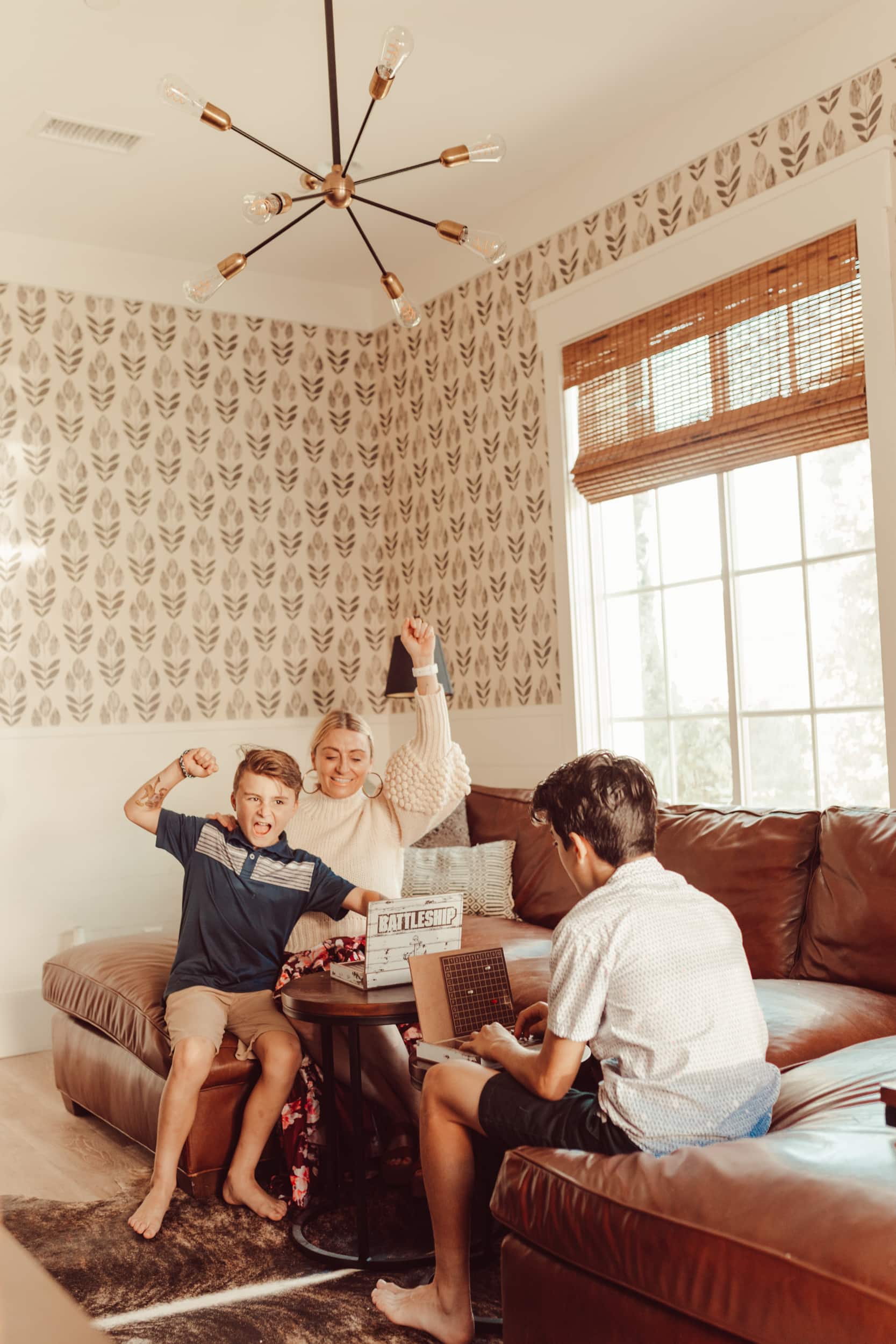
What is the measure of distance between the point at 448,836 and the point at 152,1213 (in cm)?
175

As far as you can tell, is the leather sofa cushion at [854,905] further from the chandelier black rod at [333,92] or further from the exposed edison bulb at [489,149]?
the chandelier black rod at [333,92]

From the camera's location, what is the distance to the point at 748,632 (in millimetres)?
3885

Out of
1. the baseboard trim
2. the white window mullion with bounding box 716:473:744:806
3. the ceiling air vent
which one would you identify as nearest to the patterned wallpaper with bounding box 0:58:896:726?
the white window mullion with bounding box 716:473:744:806

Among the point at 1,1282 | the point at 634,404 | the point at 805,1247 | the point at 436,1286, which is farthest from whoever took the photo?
the point at 634,404

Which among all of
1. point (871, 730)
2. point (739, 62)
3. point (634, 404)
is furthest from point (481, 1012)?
point (739, 62)

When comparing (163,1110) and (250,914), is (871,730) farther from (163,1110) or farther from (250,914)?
(163,1110)

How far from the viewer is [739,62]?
11.8 feet

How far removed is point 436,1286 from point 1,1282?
121 centimetres

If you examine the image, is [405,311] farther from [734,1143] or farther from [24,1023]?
[24,1023]

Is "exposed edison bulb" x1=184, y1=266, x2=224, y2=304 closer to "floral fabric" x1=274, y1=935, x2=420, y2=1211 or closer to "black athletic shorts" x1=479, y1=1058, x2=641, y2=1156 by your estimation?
"floral fabric" x1=274, y1=935, x2=420, y2=1211

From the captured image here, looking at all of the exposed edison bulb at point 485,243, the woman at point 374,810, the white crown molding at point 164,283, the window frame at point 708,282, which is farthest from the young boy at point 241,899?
the white crown molding at point 164,283

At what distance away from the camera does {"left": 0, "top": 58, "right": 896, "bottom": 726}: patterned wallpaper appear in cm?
462

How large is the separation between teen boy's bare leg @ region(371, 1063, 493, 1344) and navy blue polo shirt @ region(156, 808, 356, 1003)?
2.89ft

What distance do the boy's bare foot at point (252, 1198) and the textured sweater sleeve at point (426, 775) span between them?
0.93 metres
